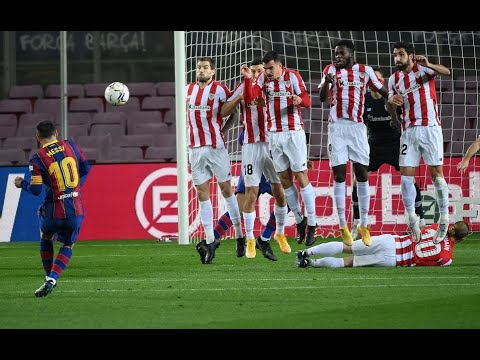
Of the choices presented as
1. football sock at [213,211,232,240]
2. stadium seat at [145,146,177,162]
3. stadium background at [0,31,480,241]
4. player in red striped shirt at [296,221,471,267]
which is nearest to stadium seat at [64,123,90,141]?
stadium background at [0,31,480,241]

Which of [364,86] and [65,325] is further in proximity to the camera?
[364,86]

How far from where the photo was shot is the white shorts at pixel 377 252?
11117 mm

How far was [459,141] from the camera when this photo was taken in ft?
59.2

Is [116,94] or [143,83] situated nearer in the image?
[116,94]

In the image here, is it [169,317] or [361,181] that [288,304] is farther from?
[361,181]

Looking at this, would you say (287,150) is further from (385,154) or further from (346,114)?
(385,154)

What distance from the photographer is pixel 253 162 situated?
1252 centimetres

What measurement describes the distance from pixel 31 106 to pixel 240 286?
12.1 metres

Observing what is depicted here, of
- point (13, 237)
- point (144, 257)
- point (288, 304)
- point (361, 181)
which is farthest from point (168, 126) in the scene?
point (288, 304)

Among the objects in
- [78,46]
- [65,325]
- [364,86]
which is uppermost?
[78,46]

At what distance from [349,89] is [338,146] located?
598 millimetres

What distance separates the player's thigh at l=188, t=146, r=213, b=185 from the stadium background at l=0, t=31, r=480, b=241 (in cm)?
301

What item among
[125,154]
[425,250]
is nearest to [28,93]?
[125,154]

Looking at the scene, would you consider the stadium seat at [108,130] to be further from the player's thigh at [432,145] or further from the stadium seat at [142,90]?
the player's thigh at [432,145]
